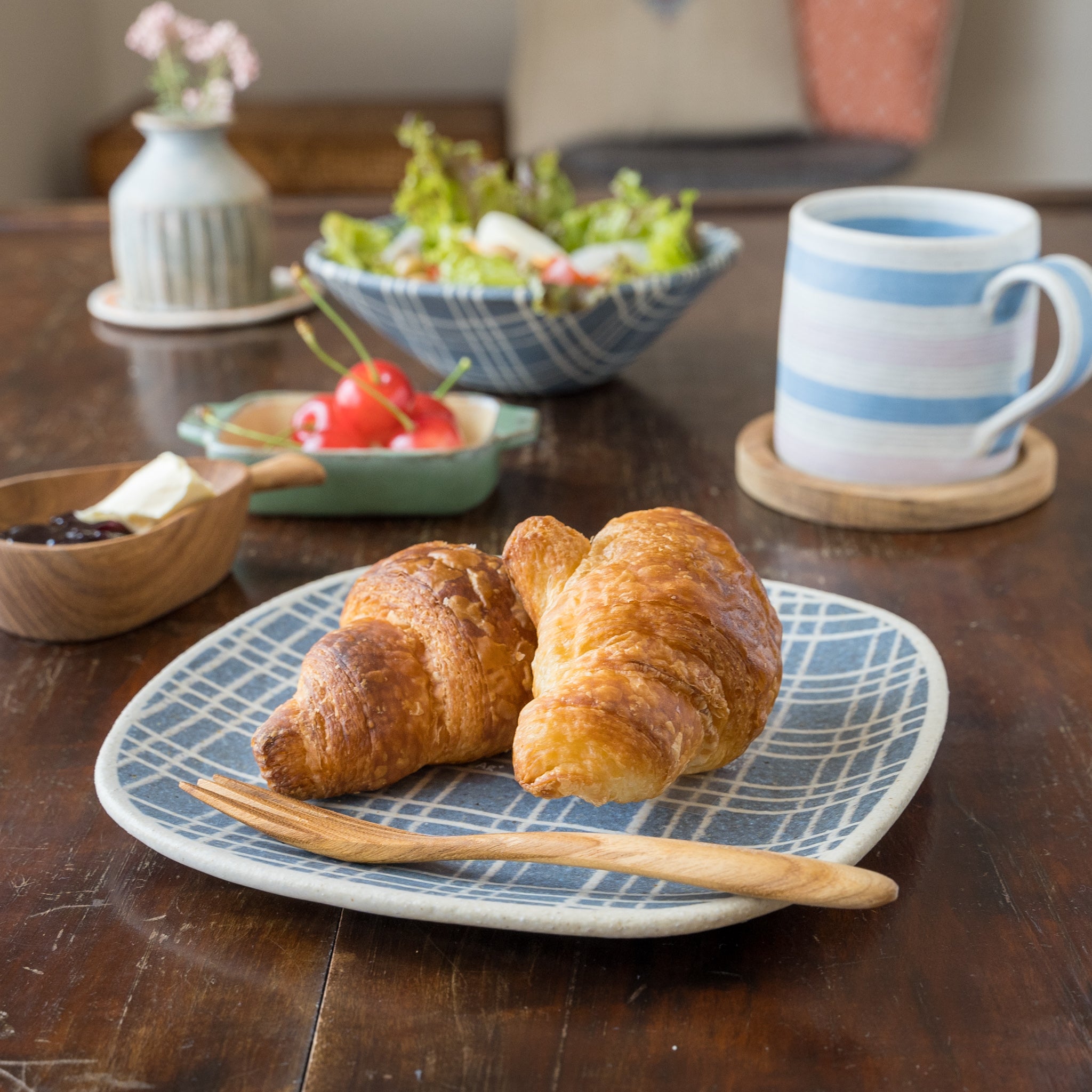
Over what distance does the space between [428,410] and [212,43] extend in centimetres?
77

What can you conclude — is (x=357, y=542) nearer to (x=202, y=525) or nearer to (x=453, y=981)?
(x=202, y=525)

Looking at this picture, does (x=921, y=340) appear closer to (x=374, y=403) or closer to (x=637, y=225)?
(x=374, y=403)

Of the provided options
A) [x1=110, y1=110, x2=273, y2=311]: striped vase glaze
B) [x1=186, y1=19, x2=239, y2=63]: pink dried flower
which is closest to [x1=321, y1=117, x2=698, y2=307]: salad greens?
[x1=110, y1=110, x2=273, y2=311]: striped vase glaze

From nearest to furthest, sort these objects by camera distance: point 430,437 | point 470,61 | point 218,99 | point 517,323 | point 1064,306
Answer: point 1064,306
point 430,437
point 517,323
point 218,99
point 470,61

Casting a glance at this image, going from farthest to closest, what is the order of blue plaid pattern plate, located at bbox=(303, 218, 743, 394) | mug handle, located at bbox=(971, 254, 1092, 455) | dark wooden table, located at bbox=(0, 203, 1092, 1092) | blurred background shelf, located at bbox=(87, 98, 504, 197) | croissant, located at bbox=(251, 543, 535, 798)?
blurred background shelf, located at bbox=(87, 98, 504, 197) → blue plaid pattern plate, located at bbox=(303, 218, 743, 394) → mug handle, located at bbox=(971, 254, 1092, 455) → croissant, located at bbox=(251, 543, 535, 798) → dark wooden table, located at bbox=(0, 203, 1092, 1092)

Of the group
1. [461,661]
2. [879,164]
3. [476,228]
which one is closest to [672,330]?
[476,228]

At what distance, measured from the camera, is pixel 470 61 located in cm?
474

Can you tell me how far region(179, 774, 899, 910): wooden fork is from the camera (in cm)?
57

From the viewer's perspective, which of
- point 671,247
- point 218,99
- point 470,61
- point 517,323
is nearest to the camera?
point 517,323

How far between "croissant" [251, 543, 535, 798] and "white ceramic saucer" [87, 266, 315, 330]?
41.2 inches

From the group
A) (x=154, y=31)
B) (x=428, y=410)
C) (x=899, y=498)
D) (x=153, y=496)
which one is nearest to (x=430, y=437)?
(x=428, y=410)

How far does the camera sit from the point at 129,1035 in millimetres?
560

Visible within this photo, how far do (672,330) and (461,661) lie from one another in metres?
1.08

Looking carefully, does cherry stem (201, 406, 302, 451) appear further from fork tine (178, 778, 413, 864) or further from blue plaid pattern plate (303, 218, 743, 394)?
fork tine (178, 778, 413, 864)
